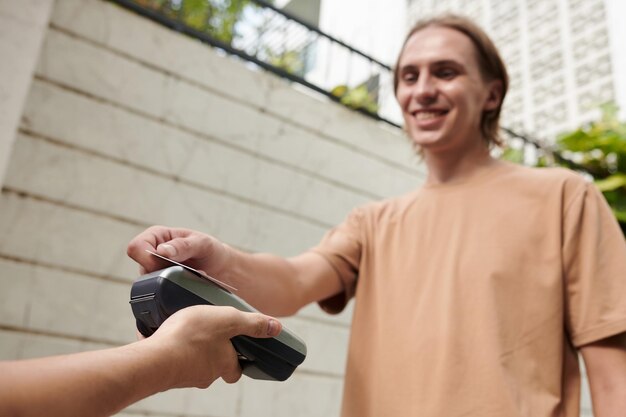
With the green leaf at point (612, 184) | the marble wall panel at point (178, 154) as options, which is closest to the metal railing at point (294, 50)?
the marble wall panel at point (178, 154)

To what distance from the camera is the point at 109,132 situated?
1781 millimetres

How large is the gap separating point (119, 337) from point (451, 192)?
118 centimetres

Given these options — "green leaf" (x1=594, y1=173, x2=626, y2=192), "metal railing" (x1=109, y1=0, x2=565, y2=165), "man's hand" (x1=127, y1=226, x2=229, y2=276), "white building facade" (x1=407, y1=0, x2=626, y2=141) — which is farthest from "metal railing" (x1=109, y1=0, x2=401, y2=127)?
"white building facade" (x1=407, y1=0, x2=626, y2=141)

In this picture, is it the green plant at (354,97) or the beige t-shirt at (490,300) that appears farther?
the green plant at (354,97)

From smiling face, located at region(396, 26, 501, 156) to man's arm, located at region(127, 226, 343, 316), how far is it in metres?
0.35

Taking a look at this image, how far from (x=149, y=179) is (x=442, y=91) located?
1.17m

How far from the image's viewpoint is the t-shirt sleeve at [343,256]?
0.99 metres

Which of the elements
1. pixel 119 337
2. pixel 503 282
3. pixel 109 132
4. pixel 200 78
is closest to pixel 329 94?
pixel 200 78

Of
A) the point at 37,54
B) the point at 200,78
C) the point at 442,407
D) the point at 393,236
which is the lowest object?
the point at 442,407

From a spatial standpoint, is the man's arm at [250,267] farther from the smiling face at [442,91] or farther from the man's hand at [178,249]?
the smiling face at [442,91]

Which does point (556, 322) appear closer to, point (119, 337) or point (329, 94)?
point (119, 337)

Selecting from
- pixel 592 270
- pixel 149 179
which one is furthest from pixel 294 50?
pixel 592 270

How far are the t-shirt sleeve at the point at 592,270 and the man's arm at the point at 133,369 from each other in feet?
1.74

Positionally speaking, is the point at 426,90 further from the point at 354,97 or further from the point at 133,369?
the point at 354,97
